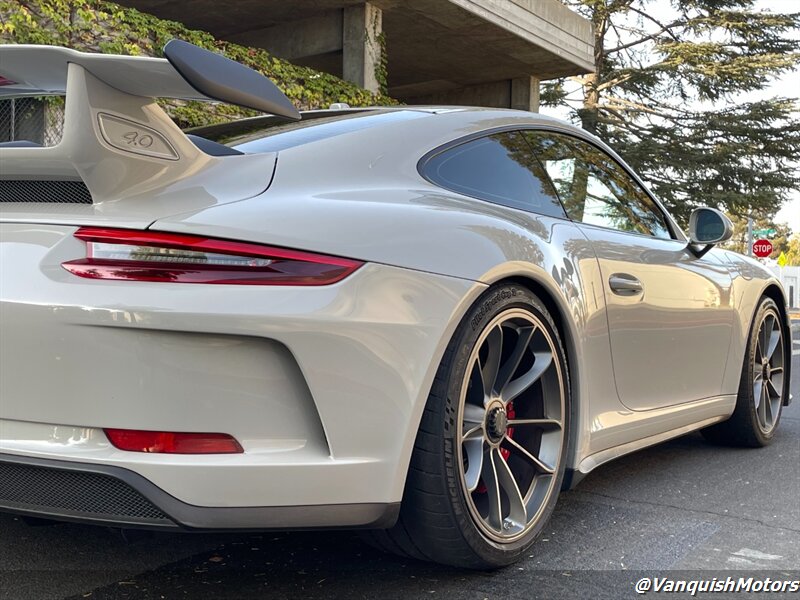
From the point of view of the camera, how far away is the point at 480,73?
741 inches

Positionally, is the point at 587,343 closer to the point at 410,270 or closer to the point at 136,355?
the point at 410,270

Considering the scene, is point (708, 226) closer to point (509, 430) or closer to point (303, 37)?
point (509, 430)

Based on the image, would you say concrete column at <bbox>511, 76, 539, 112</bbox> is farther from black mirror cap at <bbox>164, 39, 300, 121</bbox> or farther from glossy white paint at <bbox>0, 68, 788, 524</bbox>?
black mirror cap at <bbox>164, 39, 300, 121</bbox>

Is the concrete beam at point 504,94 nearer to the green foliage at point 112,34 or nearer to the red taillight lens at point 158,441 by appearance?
the green foliage at point 112,34

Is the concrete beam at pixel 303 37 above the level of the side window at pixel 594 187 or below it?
above

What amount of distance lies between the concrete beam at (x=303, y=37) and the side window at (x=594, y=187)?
12152 millimetres

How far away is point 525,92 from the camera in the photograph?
18.9m

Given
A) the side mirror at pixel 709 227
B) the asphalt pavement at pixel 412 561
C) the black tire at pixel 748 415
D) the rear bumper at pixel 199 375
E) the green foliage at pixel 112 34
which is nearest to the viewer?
the rear bumper at pixel 199 375

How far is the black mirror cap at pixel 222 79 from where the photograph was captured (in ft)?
5.88

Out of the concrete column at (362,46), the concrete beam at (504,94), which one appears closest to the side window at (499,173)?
the concrete column at (362,46)

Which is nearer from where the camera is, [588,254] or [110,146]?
[110,146]

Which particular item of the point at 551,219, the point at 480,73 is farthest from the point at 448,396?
the point at 480,73

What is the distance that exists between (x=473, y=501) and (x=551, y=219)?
99 centimetres

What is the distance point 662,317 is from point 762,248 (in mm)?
24593
